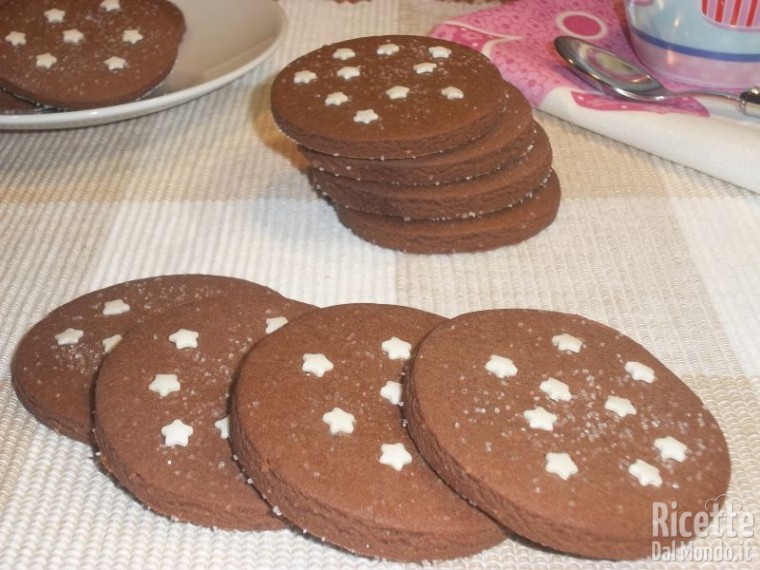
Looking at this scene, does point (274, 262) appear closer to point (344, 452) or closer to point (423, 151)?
point (423, 151)

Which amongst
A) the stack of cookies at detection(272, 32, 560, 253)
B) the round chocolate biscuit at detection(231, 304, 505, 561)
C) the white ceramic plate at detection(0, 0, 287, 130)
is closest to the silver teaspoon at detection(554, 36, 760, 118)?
the stack of cookies at detection(272, 32, 560, 253)

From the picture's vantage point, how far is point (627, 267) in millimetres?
1003

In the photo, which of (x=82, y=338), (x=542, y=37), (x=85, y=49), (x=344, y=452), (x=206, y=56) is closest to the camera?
(x=344, y=452)

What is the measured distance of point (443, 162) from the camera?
3.15ft

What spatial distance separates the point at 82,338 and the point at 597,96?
0.79 meters

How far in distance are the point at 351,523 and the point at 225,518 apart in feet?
0.35

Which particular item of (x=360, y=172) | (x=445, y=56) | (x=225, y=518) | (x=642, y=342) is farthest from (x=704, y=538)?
(x=445, y=56)

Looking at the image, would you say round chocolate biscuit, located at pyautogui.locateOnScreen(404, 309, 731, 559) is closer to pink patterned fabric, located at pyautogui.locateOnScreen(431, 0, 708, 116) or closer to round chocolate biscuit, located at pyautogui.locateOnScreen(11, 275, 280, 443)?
round chocolate biscuit, located at pyautogui.locateOnScreen(11, 275, 280, 443)

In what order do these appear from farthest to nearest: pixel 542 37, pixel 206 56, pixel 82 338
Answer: pixel 542 37
pixel 206 56
pixel 82 338

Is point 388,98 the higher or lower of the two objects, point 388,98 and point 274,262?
the higher

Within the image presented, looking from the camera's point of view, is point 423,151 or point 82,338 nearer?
point 82,338

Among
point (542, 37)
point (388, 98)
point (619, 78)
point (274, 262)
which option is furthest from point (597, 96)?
point (274, 262)

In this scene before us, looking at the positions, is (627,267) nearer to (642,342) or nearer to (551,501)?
(642,342)

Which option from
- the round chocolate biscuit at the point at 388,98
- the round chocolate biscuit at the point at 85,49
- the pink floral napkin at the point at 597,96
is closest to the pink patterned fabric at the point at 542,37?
the pink floral napkin at the point at 597,96
